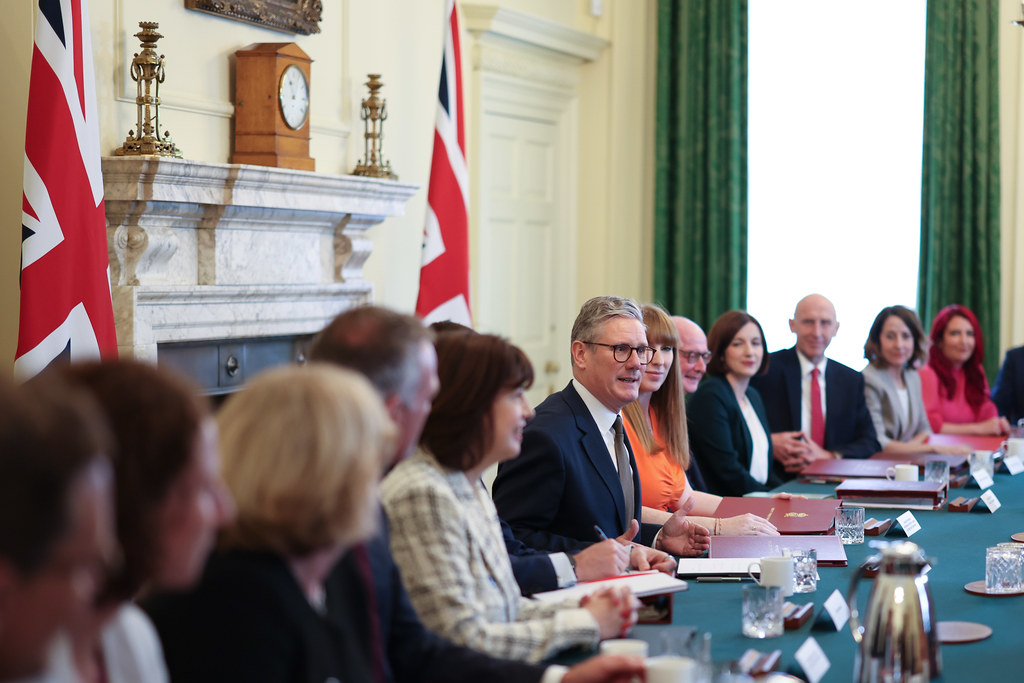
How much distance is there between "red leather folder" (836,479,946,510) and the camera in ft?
11.6

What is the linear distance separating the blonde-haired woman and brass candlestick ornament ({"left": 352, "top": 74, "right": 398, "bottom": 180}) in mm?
3732

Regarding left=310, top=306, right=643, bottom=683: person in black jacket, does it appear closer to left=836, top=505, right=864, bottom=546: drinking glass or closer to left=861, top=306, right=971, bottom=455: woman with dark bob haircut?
left=836, top=505, right=864, bottom=546: drinking glass

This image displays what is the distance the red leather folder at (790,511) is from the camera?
306cm

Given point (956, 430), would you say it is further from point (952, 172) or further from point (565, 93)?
point (565, 93)

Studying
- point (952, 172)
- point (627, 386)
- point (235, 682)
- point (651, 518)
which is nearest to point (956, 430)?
point (952, 172)

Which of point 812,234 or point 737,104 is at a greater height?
point 737,104

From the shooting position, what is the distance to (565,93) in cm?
695

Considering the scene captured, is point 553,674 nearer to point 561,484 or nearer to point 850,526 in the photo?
point 561,484

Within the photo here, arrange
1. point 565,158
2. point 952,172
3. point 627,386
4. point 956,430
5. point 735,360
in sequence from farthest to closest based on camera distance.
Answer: point 565,158 < point 952,172 < point 956,430 < point 735,360 < point 627,386

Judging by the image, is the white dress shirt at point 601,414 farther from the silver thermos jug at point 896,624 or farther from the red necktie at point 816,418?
the red necktie at point 816,418

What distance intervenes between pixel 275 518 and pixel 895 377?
466cm

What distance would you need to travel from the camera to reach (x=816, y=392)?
5.10m

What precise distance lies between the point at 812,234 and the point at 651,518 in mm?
4246

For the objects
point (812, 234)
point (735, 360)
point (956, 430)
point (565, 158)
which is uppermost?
point (565, 158)
